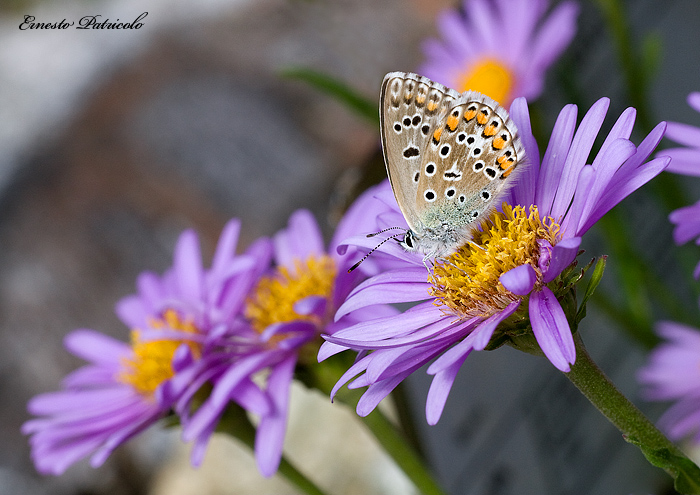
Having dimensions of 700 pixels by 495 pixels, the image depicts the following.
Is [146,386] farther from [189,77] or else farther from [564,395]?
[189,77]

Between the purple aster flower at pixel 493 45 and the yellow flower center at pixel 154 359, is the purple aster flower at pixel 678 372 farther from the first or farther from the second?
the yellow flower center at pixel 154 359

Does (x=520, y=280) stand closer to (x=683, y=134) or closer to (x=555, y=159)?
(x=555, y=159)

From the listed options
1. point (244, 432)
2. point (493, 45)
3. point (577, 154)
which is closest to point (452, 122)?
point (577, 154)

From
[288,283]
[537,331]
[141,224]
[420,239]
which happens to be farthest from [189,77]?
[537,331]

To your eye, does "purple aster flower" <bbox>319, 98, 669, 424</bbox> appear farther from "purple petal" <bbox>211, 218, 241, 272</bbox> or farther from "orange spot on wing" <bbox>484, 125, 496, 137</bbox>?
"purple petal" <bbox>211, 218, 241, 272</bbox>

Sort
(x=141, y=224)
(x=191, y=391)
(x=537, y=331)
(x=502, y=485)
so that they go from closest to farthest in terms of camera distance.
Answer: (x=537, y=331), (x=191, y=391), (x=502, y=485), (x=141, y=224)

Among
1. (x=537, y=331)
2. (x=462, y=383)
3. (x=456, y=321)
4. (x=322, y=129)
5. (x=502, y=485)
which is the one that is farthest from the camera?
(x=322, y=129)

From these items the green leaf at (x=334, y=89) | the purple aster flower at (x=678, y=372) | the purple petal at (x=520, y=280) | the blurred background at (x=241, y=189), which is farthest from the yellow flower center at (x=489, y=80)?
the purple petal at (x=520, y=280)
